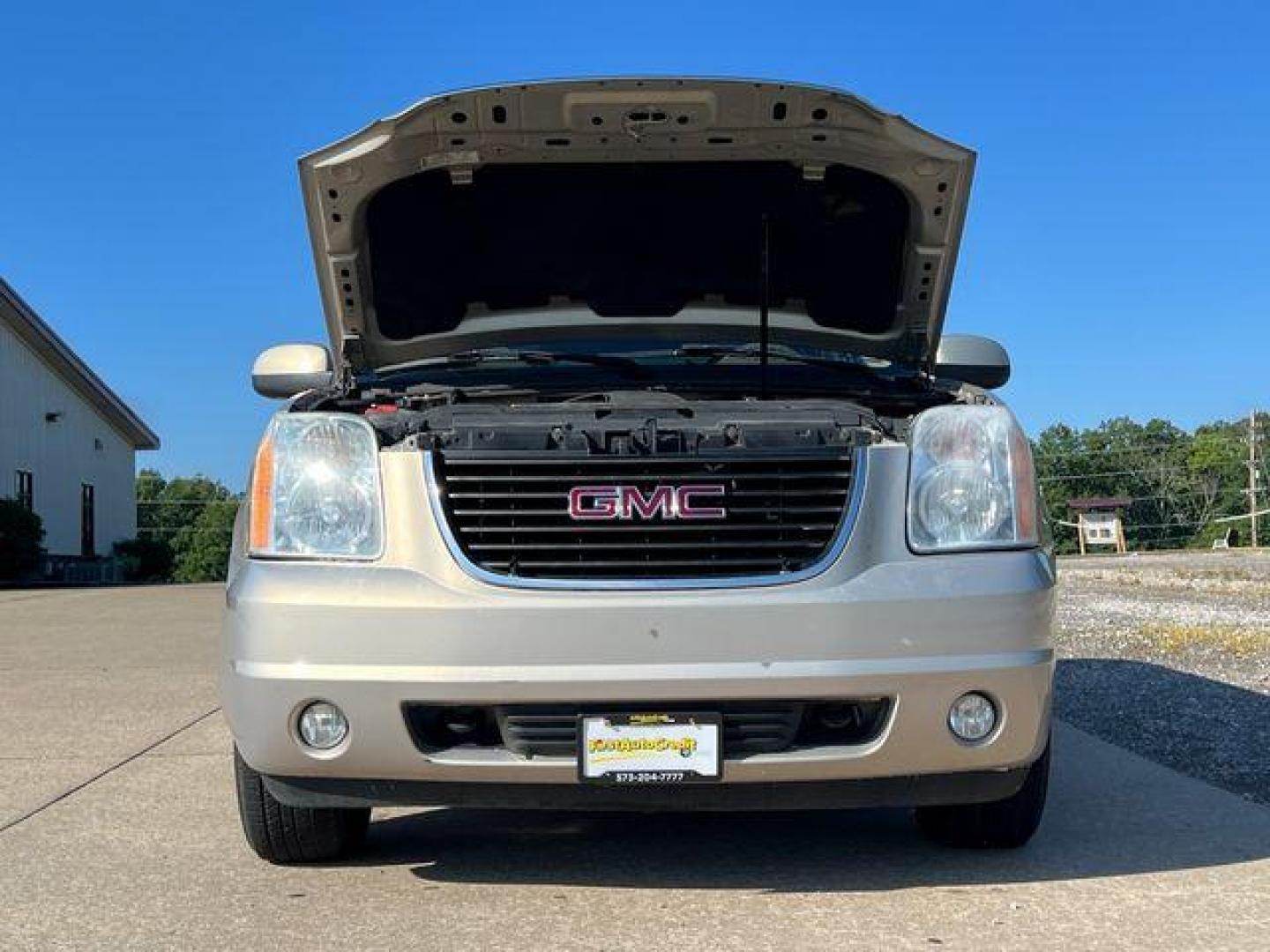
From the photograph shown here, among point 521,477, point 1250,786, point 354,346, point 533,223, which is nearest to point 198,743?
point 354,346

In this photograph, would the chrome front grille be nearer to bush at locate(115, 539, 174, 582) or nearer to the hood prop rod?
the hood prop rod

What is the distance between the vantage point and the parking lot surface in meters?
3.09

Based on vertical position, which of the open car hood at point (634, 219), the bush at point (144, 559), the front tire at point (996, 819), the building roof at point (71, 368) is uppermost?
the building roof at point (71, 368)

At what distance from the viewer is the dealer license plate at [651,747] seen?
10.2 feet

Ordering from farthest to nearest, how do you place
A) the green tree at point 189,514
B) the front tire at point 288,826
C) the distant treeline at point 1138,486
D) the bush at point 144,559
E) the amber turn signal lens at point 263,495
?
1. the distant treeline at point 1138,486
2. the green tree at point 189,514
3. the bush at point 144,559
4. the front tire at point 288,826
5. the amber turn signal lens at point 263,495

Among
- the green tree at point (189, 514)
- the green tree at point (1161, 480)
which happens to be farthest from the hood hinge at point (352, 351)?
the green tree at point (1161, 480)

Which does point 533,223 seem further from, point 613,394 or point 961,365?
point 961,365

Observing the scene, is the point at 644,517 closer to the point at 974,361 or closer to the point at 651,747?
the point at 651,747

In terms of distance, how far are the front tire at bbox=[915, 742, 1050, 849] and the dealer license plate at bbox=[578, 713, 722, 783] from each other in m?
0.86

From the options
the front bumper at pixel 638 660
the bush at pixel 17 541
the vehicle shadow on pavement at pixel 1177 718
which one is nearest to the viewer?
the front bumper at pixel 638 660

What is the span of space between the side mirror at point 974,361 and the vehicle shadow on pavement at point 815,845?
1.53m

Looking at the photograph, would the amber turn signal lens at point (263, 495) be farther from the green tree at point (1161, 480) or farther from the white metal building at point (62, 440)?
the green tree at point (1161, 480)

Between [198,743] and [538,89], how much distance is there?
3.48 meters

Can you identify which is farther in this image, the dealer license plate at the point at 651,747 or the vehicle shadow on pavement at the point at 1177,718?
the vehicle shadow on pavement at the point at 1177,718
